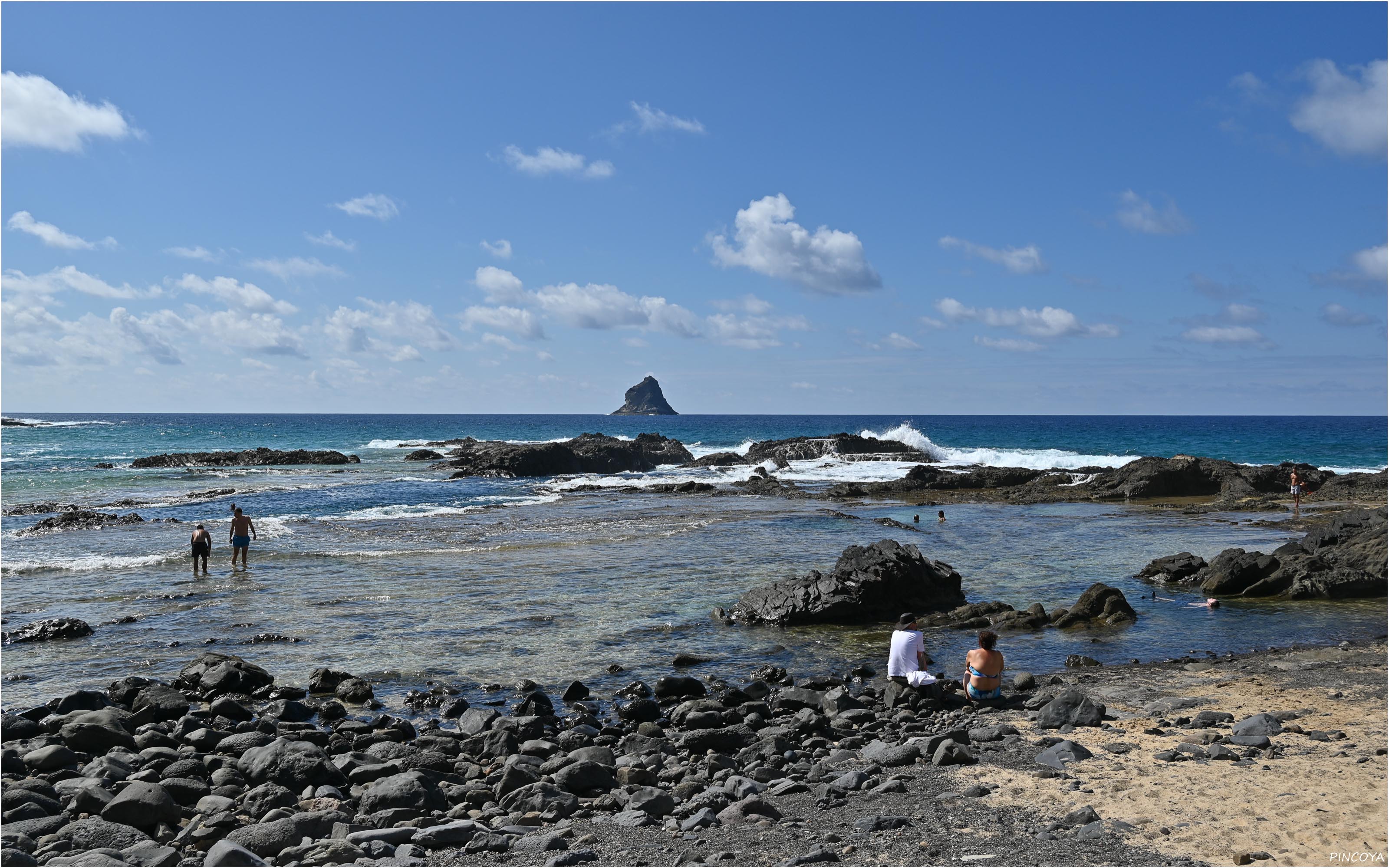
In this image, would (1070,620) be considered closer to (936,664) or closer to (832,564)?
(936,664)

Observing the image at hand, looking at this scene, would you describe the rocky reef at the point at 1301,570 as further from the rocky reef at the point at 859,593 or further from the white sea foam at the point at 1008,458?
the white sea foam at the point at 1008,458

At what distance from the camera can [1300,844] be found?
636 cm

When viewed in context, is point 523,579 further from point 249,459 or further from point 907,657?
point 249,459

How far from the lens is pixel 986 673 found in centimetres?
1084

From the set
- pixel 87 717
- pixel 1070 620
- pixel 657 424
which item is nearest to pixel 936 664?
pixel 1070 620

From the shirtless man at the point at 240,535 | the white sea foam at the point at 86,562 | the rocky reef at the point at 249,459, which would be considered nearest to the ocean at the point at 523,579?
the white sea foam at the point at 86,562

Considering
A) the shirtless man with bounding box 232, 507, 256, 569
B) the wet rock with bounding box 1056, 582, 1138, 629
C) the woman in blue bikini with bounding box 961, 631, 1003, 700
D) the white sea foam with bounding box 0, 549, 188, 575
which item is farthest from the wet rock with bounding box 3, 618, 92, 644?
the wet rock with bounding box 1056, 582, 1138, 629

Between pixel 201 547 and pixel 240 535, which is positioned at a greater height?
pixel 240 535

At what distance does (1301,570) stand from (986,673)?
11.8m

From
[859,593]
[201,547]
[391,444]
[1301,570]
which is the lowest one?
[859,593]

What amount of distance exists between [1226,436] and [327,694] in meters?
133

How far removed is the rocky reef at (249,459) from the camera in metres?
64.0

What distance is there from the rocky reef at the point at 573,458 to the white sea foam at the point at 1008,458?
19270mm

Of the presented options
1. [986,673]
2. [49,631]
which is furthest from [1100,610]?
[49,631]
